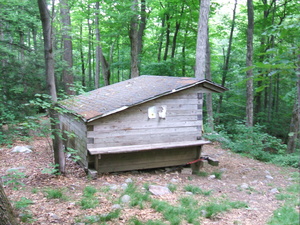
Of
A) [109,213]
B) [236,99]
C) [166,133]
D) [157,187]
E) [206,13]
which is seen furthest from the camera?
[236,99]

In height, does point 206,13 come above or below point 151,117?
above

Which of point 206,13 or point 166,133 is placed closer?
point 166,133

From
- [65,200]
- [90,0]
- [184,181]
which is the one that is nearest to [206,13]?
[90,0]

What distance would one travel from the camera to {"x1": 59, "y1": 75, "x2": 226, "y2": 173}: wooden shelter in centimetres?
700

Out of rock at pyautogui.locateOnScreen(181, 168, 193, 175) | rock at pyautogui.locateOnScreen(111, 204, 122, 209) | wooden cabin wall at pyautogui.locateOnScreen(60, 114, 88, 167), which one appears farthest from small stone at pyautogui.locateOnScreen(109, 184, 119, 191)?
rock at pyautogui.locateOnScreen(181, 168, 193, 175)

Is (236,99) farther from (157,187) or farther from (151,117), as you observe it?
(157,187)

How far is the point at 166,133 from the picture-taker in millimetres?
7879

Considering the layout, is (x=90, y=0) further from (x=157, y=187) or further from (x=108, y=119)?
(x=157, y=187)

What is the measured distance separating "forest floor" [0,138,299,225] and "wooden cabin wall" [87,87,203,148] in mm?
1018

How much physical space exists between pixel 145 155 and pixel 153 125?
913 mm

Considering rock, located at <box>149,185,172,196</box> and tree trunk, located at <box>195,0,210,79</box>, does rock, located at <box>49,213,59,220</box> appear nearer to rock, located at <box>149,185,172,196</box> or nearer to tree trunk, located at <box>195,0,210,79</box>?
rock, located at <box>149,185,172,196</box>

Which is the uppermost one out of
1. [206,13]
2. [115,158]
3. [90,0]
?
[90,0]

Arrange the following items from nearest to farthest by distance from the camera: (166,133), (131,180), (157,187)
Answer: (157,187)
(131,180)
(166,133)

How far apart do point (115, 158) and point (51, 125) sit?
6.66 feet
